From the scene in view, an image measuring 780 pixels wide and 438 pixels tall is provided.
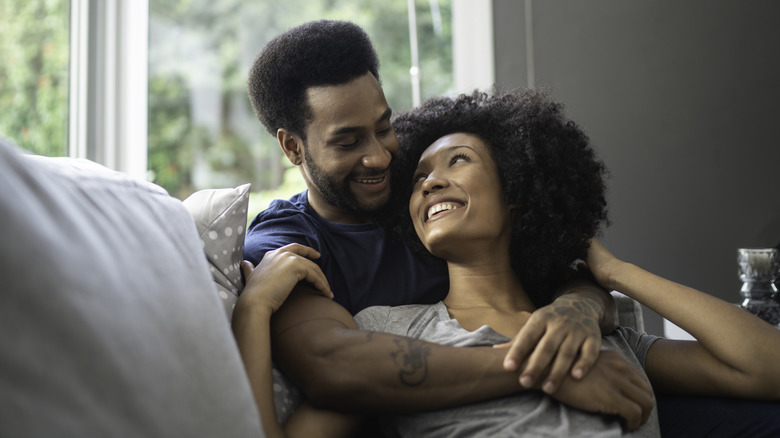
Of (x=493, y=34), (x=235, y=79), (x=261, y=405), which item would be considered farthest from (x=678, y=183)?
(x=235, y=79)

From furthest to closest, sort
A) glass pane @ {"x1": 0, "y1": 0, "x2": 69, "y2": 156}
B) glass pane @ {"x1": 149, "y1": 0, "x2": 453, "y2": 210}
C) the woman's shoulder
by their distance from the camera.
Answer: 1. glass pane @ {"x1": 149, "y1": 0, "x2": 453, "y2": 210}
2. glass pane @ {"x1": 0, "y1": 0, "x2": 69, "y2": 156}
3. the woman's shoulder

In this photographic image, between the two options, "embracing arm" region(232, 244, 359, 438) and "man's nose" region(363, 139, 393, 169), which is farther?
"man's nose" region(363, 139, 393, 169)

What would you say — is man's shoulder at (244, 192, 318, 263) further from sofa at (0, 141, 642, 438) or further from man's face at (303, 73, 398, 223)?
sofa at (0, 141, 642, 438)

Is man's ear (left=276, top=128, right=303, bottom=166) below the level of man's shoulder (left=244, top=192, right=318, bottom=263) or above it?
above

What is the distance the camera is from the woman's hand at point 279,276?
1281mm

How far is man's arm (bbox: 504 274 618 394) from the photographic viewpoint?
1174 millimetres

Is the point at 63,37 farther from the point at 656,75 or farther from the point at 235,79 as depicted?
the point at 656,75

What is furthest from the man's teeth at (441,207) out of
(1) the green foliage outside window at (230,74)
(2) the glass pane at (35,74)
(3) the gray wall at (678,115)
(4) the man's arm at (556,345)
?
(2) the glass pane at (35,74)

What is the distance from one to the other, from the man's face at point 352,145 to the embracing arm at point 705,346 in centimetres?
60

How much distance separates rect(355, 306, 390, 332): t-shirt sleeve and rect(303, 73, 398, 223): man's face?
334 mm

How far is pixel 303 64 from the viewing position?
174cm

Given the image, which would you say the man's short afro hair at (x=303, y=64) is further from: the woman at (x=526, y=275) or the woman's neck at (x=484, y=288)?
the woman's neck at (x=484, y=288)

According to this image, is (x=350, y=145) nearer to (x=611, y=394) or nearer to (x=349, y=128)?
(x=349, y=128)

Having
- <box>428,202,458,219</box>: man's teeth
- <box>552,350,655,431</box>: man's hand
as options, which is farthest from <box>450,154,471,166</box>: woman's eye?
<box>552,350,655,431</box>: man's hand
